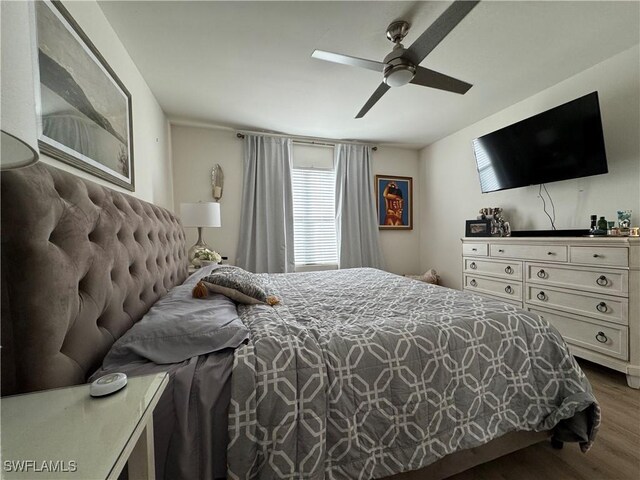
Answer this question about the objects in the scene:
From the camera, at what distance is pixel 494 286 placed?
272cm

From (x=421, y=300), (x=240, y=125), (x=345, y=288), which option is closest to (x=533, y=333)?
(x=421, y=300)

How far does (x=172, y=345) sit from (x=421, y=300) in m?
1.30

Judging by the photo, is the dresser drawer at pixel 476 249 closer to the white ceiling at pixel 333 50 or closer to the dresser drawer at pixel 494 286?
the dresser drawer at pixel 494 286

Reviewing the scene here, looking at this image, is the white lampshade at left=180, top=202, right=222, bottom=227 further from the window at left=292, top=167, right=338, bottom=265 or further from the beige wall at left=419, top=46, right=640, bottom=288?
the beige wall at left=419, top=46, right=640, bottom=288

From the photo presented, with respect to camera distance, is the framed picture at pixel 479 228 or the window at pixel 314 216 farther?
the window at pixel 314 216

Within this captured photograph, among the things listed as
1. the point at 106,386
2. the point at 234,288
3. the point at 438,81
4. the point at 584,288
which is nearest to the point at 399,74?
the point at 438,81

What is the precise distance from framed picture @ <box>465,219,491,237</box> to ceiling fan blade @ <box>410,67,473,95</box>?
165 centimetres

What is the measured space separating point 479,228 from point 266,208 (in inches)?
109

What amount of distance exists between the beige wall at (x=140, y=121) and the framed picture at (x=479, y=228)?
3.56 meters

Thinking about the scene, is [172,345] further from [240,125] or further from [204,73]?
[240,125]

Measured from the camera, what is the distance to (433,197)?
4.11m

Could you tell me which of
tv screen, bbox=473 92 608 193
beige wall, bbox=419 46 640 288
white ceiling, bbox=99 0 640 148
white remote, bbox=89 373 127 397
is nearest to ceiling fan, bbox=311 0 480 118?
white ceiling, bbox=99 0 640 148

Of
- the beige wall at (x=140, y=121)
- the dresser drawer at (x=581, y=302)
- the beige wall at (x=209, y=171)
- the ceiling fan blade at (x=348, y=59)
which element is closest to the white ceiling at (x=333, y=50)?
the beige wall at (x=140, y=121)

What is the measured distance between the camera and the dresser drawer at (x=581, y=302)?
179 cm
